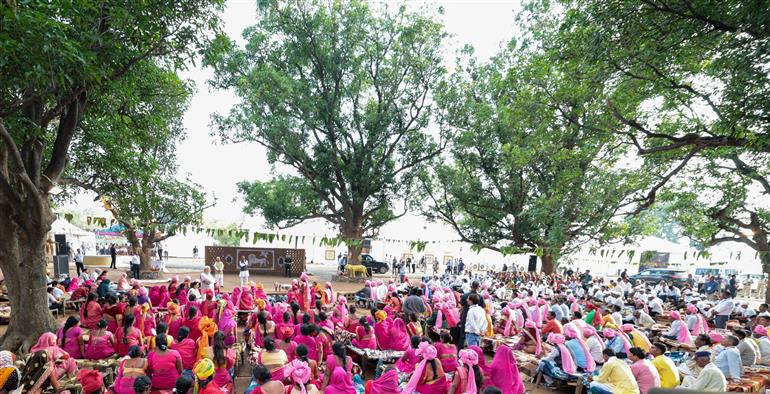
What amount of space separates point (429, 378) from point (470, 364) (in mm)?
653

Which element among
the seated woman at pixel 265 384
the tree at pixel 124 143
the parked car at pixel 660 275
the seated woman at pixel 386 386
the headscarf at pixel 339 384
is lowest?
the parked car at pixel 660 275

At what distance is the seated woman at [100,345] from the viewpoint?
25.8 ft

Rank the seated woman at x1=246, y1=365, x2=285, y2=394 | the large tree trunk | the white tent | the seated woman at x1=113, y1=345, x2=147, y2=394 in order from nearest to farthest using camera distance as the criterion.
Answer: the seated woman at x1=246, y1=365, x2=285, y2=394 → the seated woman at x1=113, y1=345, x2=147, y2=394 → the large tree trunk → the white tent

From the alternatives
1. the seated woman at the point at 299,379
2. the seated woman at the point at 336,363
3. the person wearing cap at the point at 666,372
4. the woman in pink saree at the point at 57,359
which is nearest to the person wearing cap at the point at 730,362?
the person wearing cap at the point at 666,372

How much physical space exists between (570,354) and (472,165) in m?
14.9

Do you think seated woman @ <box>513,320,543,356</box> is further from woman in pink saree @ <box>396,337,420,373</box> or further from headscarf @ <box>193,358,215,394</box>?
headscarf @ <box>193,358,215,394</box>

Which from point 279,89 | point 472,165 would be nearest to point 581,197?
point 472,165

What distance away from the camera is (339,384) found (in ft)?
19.8

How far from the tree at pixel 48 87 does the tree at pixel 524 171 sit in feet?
29.0

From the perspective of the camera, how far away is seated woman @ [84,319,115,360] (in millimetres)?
7865

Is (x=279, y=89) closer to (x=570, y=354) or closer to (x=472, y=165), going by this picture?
(x=472, y=165)

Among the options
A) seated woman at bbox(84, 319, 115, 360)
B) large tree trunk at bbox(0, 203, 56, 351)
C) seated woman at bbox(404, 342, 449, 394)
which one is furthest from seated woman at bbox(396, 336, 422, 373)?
large tree trunk at bbox(0, 203, 56, 351)

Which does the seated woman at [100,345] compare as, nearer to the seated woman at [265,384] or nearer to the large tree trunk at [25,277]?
the large tree trunk at [25,277]

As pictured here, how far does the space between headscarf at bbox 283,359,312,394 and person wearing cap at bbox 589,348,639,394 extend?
4.65m
